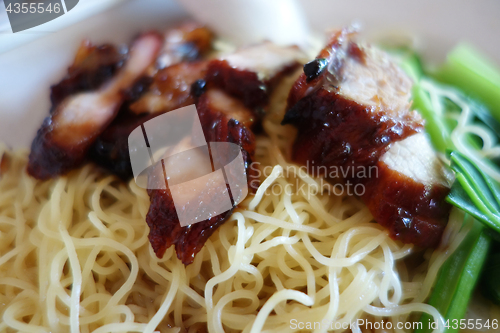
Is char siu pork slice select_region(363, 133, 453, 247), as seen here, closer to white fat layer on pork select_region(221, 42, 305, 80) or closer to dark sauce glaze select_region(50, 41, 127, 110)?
white fat layer on pork select_region(221, 42, 305, 80)

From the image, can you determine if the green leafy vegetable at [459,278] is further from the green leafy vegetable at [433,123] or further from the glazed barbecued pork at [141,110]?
the glazed barbecued pork at [141,110]

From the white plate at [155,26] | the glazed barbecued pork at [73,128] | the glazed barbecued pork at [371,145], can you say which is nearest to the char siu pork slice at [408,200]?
the glazed barbecued pork at [371,145]

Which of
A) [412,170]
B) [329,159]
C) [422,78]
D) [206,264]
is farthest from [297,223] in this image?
[422,78]

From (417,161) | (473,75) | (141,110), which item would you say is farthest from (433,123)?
(141,110)

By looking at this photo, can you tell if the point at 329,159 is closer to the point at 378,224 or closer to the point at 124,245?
the point at 378,224

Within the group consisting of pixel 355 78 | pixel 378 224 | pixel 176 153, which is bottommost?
pixel 378 224

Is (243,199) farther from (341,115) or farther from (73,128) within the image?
(73,128)

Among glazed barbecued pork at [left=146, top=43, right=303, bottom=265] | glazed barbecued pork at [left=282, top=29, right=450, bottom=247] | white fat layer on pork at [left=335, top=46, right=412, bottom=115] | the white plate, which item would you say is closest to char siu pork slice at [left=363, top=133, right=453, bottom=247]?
glazed barbecued pork at [left=282, top=29, right=450, bottom=247]
